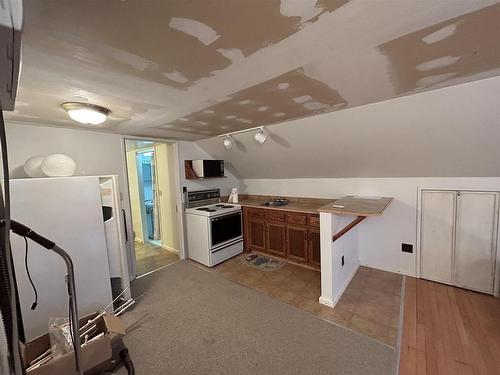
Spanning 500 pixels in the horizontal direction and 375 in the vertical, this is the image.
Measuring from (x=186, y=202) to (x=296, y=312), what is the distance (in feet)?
7.89

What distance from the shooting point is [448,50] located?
1178 mm

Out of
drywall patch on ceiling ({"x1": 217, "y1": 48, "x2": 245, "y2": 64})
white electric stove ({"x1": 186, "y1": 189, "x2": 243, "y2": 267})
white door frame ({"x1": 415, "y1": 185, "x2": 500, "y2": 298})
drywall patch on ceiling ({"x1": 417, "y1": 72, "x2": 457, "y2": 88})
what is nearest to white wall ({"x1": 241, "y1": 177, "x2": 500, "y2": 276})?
white door frame ({"x1": 415, "y1": 185, "x2": 500, "y2": 298})

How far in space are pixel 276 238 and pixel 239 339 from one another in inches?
68.5

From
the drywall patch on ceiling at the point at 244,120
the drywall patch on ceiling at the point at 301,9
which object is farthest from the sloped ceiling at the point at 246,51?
the drywall patch on ceiling at the point at 244,120

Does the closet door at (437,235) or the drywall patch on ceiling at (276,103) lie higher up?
the drywall patch on ceiling at (276,103)

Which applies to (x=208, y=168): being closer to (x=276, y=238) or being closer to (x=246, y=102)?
(x=276, y=238)

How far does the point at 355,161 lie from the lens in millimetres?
2844

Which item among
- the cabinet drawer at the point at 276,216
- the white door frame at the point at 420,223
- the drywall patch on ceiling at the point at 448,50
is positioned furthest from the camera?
the cabinet drawer at the point at 276,216

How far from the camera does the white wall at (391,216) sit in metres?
2.63

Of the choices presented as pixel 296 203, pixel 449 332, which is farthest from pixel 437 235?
pixel 296 203

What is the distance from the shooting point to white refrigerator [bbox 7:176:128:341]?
5.67 feet

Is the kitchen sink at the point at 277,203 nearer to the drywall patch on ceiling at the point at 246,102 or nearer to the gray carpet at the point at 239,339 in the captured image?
the gray carpet at the point at 239,339

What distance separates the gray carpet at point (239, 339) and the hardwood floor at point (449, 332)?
0.23 meters

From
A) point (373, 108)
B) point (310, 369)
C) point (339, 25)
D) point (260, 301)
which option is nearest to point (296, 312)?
point (260, 301)
